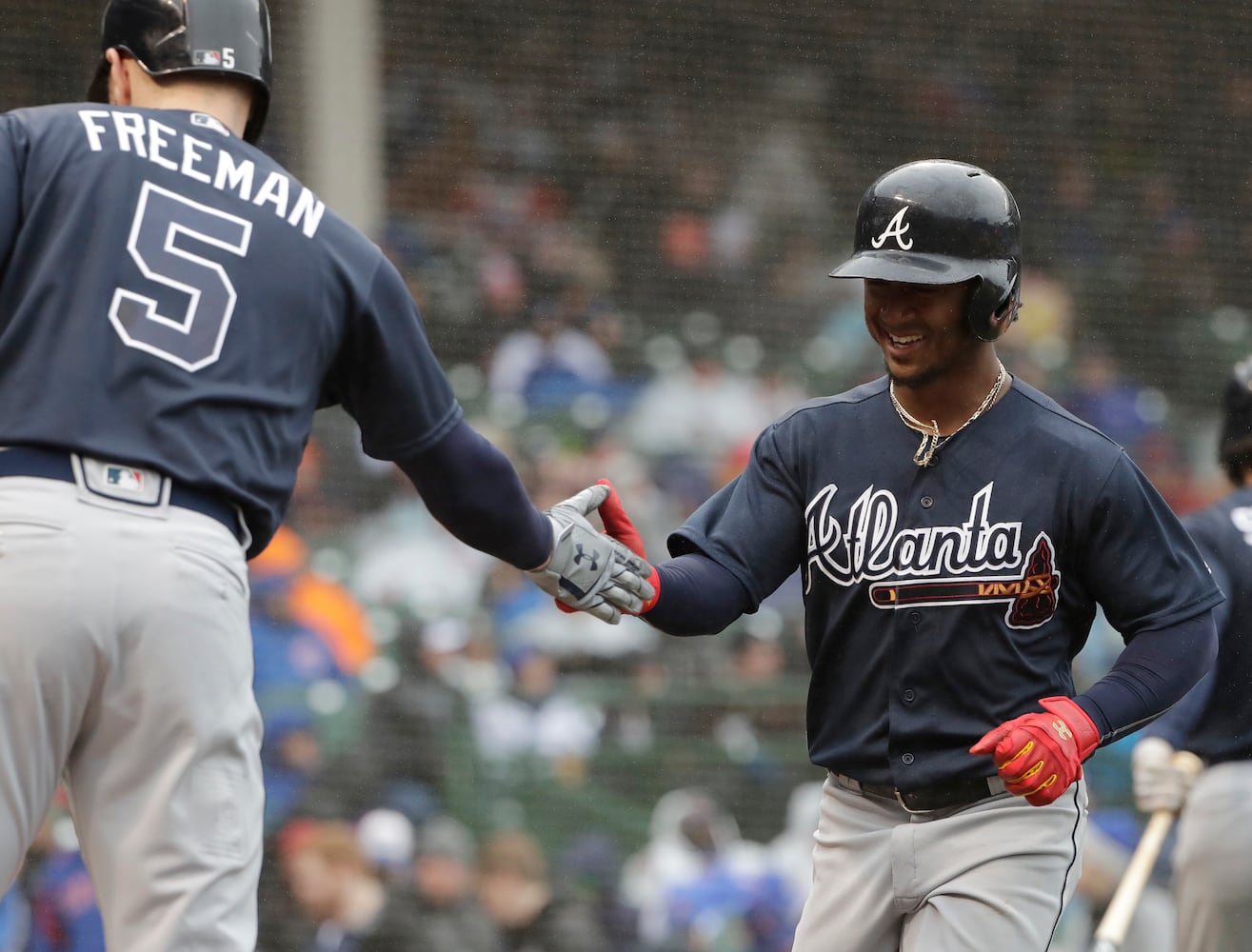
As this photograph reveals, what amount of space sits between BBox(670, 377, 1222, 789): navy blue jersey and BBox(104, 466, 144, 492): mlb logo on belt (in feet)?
4.27

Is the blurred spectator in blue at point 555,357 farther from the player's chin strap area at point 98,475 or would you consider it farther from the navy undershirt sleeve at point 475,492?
the player's chin strap area at point 98,475

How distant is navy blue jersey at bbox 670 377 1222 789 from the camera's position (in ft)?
9.61

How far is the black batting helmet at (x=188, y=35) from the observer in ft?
8.57

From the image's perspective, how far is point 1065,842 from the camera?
9.53 feet

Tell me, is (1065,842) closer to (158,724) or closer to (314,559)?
(158,724)

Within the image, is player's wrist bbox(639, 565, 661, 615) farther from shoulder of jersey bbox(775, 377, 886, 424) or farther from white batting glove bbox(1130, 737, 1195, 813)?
white batting glove bbox(1130, 737, 1195, 813)

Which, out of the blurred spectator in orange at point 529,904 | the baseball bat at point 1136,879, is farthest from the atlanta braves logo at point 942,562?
the blurred spectator in orange at point 529,904

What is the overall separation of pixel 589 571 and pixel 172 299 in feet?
3.10

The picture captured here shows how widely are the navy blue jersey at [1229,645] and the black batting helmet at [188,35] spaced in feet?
9.41

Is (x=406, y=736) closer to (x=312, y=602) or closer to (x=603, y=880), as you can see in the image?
(x=312, y=602)

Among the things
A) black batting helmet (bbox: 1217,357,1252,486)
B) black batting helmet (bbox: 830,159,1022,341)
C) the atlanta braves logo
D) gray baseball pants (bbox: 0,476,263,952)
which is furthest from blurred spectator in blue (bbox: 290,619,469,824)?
gray baseball pants (bbox: 0,476,263,952)

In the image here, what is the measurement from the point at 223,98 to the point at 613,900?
4748mm

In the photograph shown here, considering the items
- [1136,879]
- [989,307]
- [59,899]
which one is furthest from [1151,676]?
[59,899]

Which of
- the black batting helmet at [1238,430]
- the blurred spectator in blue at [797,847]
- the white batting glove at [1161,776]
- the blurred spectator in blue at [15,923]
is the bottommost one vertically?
the blurred spectator in blue at [15,923]
